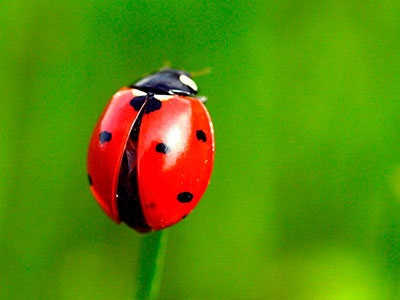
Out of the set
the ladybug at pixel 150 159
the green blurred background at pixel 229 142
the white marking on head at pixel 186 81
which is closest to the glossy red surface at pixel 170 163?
the ladybug at pixel 150 159

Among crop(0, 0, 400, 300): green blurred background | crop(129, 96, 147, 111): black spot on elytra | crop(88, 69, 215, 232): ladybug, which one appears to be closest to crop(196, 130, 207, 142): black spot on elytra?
crop(88, 69, 215, 232): ladybug

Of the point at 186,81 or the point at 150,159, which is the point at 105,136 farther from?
the point at 186,81

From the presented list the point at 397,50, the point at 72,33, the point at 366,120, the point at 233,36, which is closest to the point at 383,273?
the point at 366,120

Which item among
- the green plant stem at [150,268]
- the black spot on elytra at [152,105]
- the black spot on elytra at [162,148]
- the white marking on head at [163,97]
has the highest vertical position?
the white marking on head at [163,97]

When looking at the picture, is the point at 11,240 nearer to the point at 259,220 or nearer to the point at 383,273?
the point at 259,220

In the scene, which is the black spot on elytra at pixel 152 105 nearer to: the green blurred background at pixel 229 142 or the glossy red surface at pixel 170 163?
the glossy red surface at pixel 170 163

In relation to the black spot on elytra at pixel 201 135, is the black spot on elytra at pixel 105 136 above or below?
below

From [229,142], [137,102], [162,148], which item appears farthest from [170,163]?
[229,142]

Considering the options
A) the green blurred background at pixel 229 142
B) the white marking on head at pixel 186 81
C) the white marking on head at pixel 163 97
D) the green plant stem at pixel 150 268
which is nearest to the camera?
the green plant stem at pixel 150 268
